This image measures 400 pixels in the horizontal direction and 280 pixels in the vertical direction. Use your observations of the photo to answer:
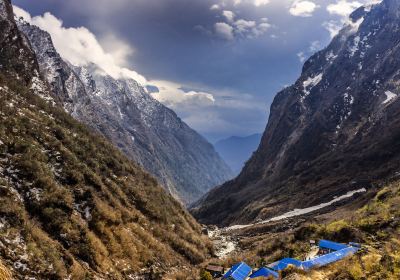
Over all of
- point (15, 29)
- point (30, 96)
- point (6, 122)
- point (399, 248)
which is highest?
point (15, 29)

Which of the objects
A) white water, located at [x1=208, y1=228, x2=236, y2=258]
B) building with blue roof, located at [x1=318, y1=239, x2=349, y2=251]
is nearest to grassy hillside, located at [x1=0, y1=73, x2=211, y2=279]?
white water, located at [x1=208, y1=228, x2=236, y2=258]

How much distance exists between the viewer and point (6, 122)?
65.1m

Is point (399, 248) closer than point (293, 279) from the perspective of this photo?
No

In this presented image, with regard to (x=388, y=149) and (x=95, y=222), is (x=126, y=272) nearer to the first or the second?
(x=95, y=222)

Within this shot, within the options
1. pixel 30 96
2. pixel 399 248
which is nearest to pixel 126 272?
pixel 399 248

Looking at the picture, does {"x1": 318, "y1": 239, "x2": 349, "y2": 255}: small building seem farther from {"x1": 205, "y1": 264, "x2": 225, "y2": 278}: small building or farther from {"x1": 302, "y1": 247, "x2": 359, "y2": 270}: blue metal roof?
{"x1": 205, "y1": 264, "x2": 225, "y2": 278}: small building

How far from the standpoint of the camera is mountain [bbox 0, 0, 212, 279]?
147ft

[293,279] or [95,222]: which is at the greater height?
[95,222]

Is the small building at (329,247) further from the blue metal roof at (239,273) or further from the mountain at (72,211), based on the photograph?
the mountain at (72,211)

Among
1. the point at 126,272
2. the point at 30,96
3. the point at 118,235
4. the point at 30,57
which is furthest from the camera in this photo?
the point at 30,57

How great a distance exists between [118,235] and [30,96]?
46.3 m

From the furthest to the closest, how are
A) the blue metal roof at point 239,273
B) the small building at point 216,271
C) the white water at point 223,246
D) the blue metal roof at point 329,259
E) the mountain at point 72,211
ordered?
the white water at point 223,246, the small building at point 216,271, the blue metal roof at point 239,273, the mountain at point 72,211, the blue metal roof at point 329,259

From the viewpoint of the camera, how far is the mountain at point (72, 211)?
44.7m

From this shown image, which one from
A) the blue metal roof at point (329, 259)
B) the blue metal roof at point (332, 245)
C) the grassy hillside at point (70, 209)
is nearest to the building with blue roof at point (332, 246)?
the blue metal roof at point (332, 245)
